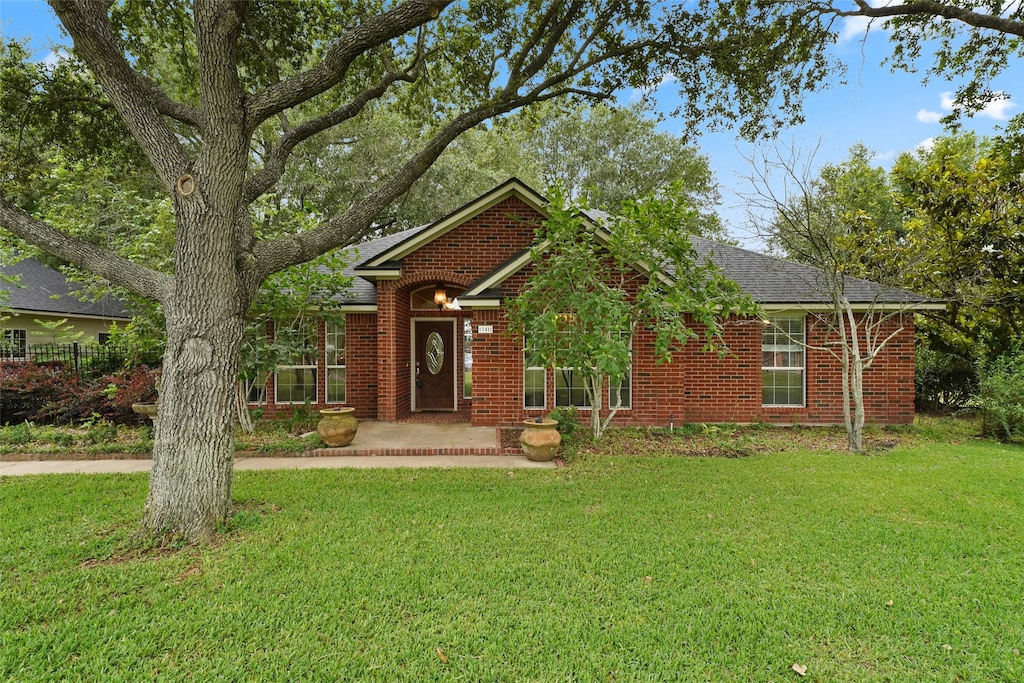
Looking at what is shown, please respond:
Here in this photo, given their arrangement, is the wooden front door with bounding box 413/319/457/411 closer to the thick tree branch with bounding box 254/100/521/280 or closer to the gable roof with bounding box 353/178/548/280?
the gable roof with bounding box 353/178/548/280

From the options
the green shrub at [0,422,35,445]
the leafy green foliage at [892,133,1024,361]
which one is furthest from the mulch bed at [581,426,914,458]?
the green shrub at [0,422,35,445]

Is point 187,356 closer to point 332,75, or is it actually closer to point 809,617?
point 332,75

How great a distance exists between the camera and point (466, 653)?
277cm

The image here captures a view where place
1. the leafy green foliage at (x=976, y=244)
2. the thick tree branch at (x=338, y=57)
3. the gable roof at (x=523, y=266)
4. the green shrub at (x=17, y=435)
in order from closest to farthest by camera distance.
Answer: the thick tree branch at (x=338, y=57) < the green shrub at (x=17, y=435) < the gable roof at (x=523, y=266) < the leafy green foliage at (x=976, y=244)

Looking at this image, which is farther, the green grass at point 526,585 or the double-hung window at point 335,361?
the double-hung window at point 335,361

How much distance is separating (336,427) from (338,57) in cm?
557

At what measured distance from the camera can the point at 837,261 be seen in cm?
786

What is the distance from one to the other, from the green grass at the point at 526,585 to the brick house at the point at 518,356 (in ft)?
12.7

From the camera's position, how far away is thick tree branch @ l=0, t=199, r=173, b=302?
4.54m

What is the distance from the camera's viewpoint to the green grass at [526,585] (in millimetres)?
2713

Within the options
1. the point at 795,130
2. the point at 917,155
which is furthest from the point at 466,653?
the point at 917,155

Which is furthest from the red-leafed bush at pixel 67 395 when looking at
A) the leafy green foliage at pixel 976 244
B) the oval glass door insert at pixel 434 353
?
the leafy green foliage at pixel 976 244

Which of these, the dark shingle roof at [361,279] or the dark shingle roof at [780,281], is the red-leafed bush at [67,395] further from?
the dark shingle roof at [780,281]

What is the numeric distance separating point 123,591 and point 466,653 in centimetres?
277
